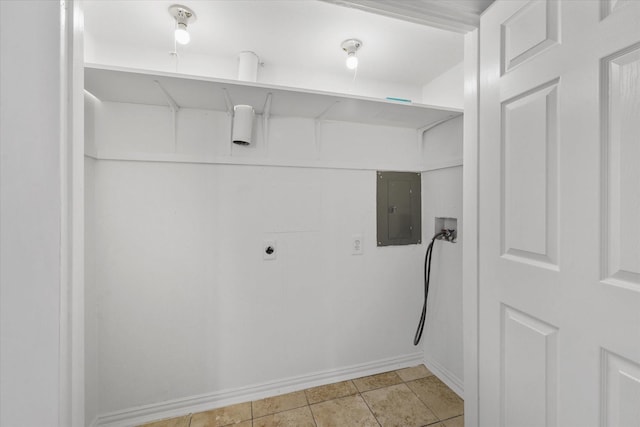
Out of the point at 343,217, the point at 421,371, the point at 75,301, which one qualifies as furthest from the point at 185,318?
the point at 421,371

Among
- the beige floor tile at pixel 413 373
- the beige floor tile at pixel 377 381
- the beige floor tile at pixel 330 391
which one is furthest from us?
the beige floor tile at pixel 413 373

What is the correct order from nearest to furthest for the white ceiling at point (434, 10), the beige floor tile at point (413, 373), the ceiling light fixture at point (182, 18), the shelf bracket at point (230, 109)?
the white ceiling at point (434, 10) → the ceiling light fixture at point (182, 18) → the shelf bracket at point (230, 109) → the beige floor tile at point (413, 373)

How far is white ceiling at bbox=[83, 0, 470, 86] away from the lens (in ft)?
4.12

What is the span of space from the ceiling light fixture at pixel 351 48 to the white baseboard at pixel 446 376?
229 centimetres

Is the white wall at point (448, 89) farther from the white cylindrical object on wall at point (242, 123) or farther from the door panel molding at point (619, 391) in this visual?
the door panel molding at point (619, 391)

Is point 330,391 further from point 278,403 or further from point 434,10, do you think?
point 434,10

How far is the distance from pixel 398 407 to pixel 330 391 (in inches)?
18.5

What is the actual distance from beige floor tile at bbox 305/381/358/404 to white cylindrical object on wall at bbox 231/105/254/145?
1.81 m

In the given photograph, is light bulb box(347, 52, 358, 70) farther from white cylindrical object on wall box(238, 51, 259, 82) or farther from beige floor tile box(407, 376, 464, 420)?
beige floor tile box(407, 376, 464, 420)

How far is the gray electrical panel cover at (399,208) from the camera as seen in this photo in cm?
204

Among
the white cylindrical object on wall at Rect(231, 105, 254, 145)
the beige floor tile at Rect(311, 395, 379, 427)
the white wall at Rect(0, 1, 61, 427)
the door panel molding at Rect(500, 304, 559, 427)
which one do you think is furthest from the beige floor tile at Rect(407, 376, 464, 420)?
the white cylindrical object on wall at Rect(231, 105, 254, 145)

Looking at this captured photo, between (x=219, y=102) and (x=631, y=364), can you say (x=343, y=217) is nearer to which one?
(x=219, y=102)

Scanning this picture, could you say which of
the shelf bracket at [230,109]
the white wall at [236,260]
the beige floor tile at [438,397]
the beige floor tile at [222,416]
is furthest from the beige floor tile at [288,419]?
the shelf bracket at [230,109]

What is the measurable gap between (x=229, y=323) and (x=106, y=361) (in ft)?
2.38
